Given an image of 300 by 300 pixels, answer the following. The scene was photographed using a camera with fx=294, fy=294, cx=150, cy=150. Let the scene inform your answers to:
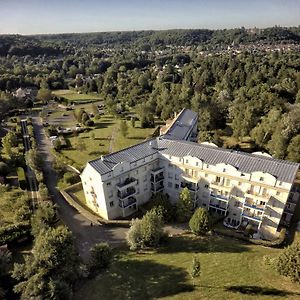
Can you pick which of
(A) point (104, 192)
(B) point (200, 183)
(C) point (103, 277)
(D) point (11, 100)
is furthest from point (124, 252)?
(D) point (11, 100)

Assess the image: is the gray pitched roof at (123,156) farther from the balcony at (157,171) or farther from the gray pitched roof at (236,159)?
the balcony at (157,171)

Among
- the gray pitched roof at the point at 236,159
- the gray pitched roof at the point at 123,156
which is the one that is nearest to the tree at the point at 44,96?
the gray pitched roof at the point at 123,156

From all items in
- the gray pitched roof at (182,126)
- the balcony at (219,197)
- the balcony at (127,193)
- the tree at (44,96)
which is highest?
the tree at (44,96)

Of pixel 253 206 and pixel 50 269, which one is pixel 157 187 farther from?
pixel 50 269

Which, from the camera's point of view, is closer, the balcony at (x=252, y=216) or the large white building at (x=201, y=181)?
the large white building at (x=201, y=181)

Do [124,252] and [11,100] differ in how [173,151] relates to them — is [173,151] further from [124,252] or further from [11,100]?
[11,100]

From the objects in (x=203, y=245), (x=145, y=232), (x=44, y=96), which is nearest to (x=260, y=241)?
(x=203, y=245)

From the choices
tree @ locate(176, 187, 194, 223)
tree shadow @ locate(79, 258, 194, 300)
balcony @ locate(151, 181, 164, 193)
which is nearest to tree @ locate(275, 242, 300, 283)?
tree shadow @ locate(79, 258, 194, 300)
